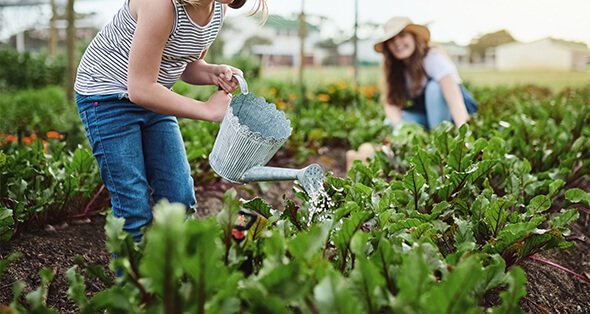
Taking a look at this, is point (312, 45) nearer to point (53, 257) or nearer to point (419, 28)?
point (419, 28)

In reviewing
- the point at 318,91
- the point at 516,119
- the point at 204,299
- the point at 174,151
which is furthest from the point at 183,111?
the point at 318,91

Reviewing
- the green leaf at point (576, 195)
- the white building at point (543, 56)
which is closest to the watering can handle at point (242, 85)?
the green leaf at point (576, 195)

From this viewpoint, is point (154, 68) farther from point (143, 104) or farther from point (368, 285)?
point (368, 285)

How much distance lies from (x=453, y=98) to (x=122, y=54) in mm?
3468

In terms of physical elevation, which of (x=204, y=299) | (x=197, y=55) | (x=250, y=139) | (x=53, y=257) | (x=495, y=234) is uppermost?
(x=197, y=55)

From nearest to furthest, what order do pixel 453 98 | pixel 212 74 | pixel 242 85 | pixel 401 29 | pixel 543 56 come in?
pixel 242 85
pixel 212 74
pixel 453 98
pixel 401 29
pixel 543 56

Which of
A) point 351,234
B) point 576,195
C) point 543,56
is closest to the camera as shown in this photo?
point 351,234

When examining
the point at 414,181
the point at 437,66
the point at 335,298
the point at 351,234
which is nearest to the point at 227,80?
the point at 414,181

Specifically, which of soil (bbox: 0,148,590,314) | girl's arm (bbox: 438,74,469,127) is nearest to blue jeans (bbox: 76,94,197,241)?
soil (bbox: 0,148,590,314)

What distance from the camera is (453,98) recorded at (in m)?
5.54

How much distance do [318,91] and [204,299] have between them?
8654mm

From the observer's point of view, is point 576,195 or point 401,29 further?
point 401,29

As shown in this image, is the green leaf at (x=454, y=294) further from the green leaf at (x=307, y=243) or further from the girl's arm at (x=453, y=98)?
the girl's arm at (x=453, y=98)

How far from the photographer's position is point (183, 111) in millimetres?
2383
